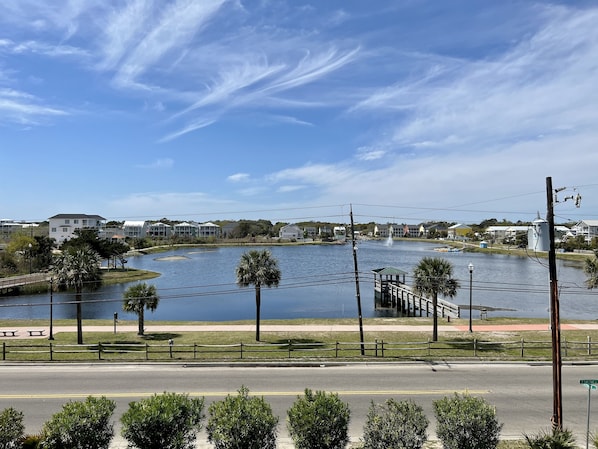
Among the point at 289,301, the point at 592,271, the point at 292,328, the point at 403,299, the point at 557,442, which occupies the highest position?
the point at 592,271

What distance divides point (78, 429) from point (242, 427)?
→ 3.59 metres

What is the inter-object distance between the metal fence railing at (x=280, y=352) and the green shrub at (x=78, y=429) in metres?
12.3

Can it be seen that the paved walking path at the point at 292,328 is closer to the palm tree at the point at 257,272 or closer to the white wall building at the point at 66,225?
the palm tree at the point at 257,272

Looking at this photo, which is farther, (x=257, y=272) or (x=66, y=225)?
(x=66, y=225)

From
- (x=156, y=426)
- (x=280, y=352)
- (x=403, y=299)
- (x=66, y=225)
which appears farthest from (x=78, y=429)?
(x=66, y=225)

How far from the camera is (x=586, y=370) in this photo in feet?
67.4

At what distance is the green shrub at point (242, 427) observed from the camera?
9.32 meters

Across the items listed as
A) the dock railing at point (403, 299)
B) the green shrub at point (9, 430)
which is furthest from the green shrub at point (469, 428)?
the dock railing at point (403, 299)

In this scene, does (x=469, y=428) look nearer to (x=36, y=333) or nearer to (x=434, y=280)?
(x=434, y=280)

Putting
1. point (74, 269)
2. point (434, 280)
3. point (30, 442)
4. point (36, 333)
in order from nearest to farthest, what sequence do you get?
point (30, 442) → point (434, 280) → point (74, 269) → point (36, 333)

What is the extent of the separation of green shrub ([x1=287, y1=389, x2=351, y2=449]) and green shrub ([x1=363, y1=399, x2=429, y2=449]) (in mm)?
617

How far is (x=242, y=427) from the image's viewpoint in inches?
368

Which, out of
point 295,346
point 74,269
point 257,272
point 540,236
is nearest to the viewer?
point 540,236

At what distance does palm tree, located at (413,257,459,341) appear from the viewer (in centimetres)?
2867
